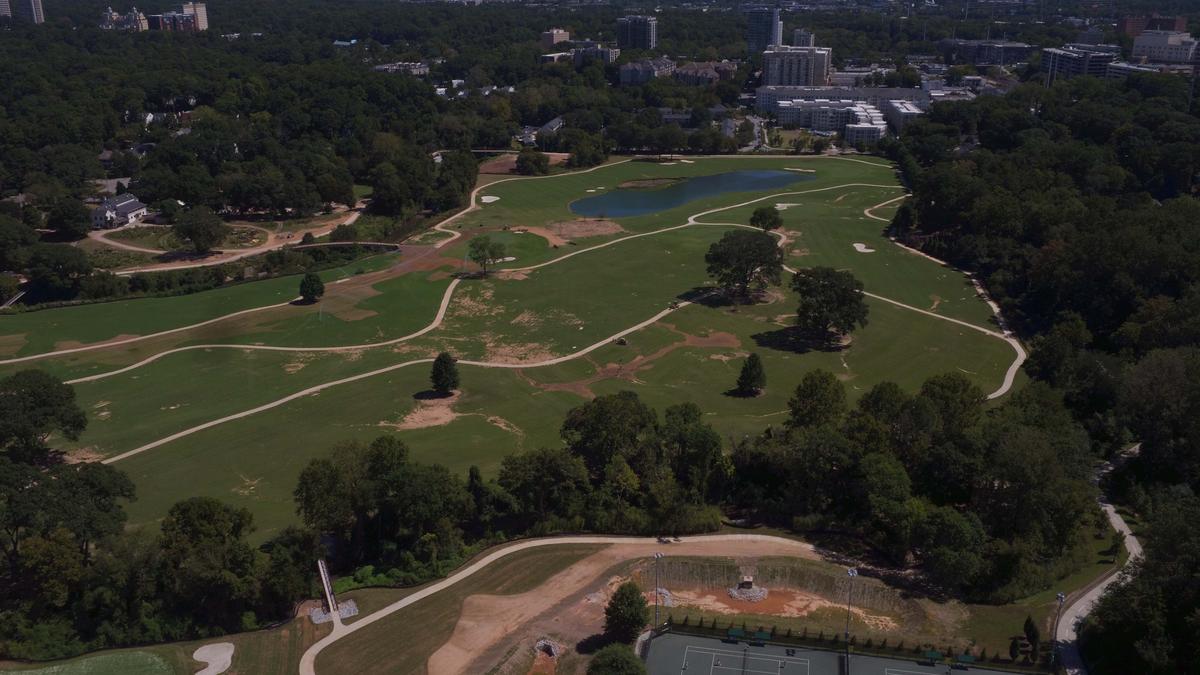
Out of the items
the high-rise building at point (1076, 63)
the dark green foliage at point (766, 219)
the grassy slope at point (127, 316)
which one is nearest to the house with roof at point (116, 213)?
the grassy slope at point (127, 316)

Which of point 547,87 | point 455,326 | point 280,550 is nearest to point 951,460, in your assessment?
point 280,550

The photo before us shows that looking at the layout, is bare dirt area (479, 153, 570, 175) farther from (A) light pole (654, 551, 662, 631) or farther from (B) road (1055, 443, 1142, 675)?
(B) road (1055, 443, 1142, 675)

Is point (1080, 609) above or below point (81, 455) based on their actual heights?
above

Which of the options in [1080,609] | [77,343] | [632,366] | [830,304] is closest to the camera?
[1080,609]

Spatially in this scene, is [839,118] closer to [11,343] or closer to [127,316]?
[127,316]

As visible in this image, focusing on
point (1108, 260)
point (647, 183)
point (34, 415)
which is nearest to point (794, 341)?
point (1108, 260)

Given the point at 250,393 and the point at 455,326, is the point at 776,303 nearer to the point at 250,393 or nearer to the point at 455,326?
the point at 455,326

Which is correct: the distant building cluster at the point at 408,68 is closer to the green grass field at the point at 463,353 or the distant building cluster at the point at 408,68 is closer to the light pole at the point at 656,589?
the green grass field at the point at 463,353
